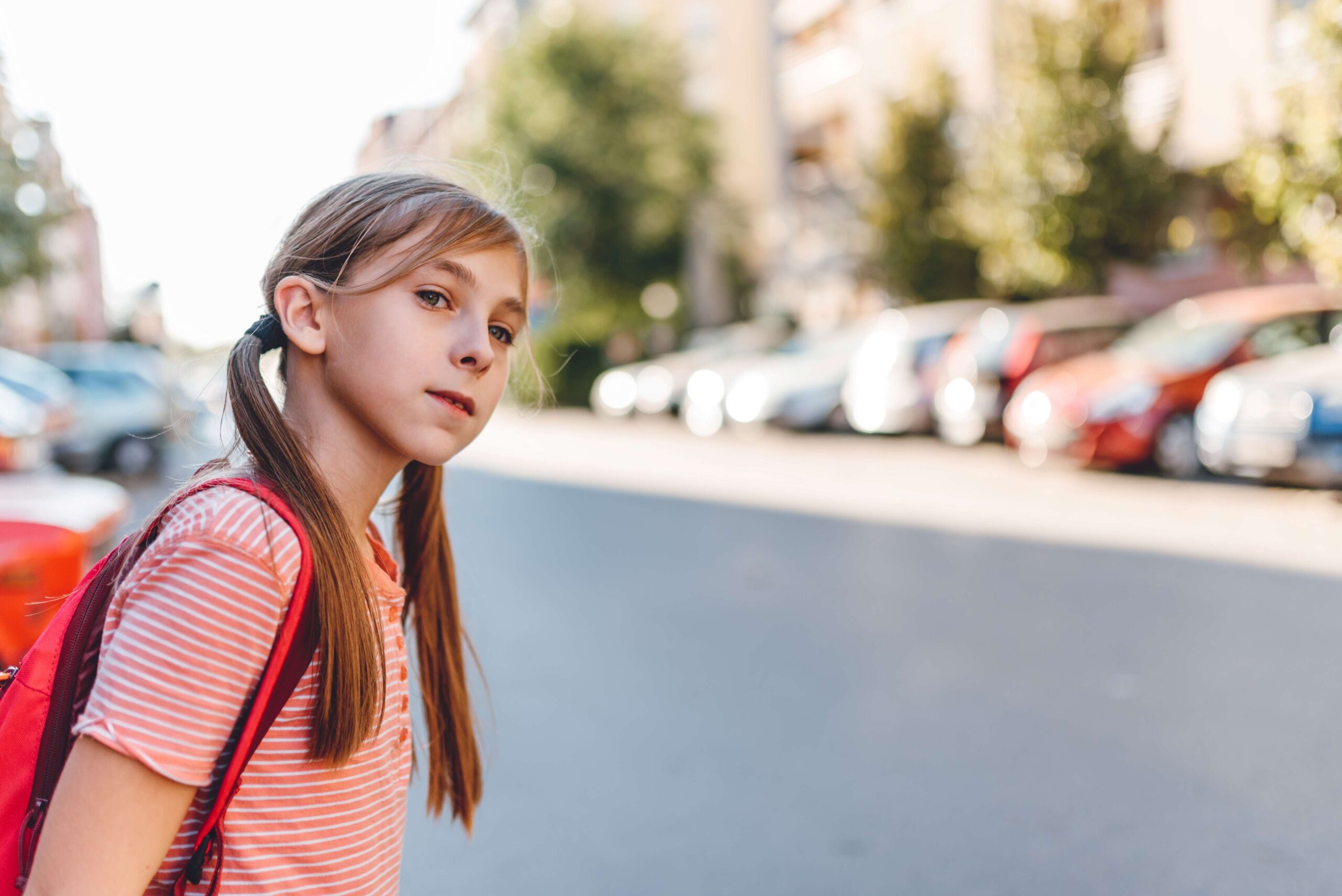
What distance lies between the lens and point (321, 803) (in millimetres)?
1286

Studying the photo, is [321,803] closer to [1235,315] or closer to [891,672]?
[891,672]

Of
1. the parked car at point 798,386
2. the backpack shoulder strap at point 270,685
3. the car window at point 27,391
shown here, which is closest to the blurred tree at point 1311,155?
the parked car at point 798,386

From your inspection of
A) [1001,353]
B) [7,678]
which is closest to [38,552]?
[7,678]

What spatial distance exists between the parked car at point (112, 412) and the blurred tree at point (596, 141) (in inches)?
548

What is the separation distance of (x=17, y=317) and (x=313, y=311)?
47.9 m

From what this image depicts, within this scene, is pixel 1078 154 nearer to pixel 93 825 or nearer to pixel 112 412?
pixel 112 412

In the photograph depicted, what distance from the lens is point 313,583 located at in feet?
3.97

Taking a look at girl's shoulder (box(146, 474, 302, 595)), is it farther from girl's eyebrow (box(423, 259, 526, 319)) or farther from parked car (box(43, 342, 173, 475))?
parked car (box(43, 342, 173, 475))

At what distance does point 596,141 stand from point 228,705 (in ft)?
100

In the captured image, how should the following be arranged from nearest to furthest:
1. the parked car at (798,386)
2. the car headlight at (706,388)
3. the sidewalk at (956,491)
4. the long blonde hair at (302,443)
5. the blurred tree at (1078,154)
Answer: the long blonde hair at (302,443)
the sidewalk at (956,491)
the blurred tree at (1078,154)
the parked car at (798,386)
the car headlight at (706,388)

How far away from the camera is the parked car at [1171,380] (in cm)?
1137

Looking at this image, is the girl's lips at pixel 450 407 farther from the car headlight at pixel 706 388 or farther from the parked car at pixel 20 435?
the car headlight at pixel 706 388

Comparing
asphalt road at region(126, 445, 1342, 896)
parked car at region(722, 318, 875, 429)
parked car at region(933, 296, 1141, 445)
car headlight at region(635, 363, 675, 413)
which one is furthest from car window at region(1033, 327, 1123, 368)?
car headlight at region(635, 363, 675, 413)

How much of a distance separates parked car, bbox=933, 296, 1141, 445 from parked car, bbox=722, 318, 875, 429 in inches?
105
